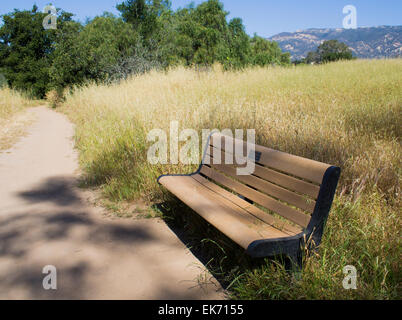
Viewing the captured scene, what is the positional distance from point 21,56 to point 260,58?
18.9 meters

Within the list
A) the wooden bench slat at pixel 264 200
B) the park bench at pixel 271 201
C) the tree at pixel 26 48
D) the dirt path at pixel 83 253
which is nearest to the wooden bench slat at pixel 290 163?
the park bench at pixel 271 201

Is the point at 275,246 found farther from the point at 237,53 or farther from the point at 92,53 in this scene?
the point at 237,53

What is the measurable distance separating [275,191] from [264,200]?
166mm

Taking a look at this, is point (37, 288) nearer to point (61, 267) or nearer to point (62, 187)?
point (61, 267)

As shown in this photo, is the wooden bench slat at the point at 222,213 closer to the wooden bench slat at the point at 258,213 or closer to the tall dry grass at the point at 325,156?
the wooden bench slat at the point at 258,213

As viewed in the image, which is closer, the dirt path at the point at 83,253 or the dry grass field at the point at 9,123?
the dirt path at the point at 83,253

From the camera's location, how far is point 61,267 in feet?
9.09

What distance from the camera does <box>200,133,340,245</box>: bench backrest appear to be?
222 cm

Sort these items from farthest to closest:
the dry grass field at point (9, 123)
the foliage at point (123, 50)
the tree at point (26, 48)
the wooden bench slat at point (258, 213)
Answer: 1. the tree at point (26, 48)
2. the foliage at point (123, 50)
3. the dry grass field at point (9, 123)
4. the wooden bench slat at point (258, 213)

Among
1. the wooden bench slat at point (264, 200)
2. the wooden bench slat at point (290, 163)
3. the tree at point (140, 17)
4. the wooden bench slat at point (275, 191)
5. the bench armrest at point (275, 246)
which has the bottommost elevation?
the bench armrest at point (275, 246)

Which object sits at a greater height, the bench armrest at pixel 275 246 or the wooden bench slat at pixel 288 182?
the wooden bench slat at pixel 288 182

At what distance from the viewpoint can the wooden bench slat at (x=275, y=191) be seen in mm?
2314

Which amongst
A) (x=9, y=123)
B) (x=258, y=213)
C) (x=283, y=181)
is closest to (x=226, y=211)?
(x=258, y=213)
